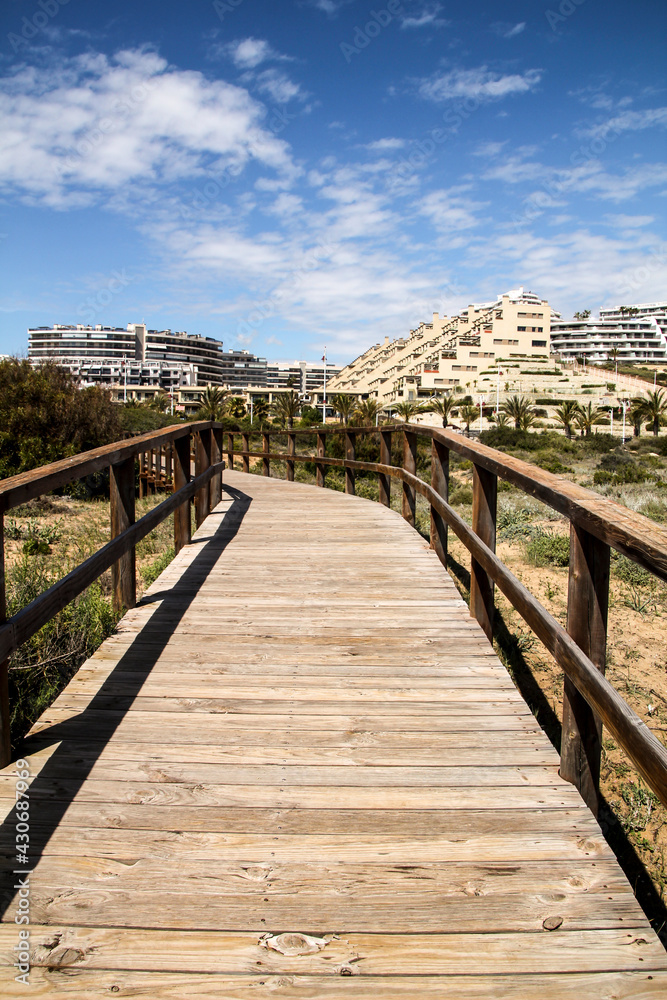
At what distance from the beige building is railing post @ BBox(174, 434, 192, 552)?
281 feet

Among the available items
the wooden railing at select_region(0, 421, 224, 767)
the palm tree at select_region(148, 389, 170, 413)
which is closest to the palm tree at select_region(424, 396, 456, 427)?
the palm tree at select_region(148, 389, 170, 413)

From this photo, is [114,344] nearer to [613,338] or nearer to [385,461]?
[613,338]

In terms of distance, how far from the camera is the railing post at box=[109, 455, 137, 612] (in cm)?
396

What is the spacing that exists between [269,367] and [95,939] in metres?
197

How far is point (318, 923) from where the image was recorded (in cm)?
168

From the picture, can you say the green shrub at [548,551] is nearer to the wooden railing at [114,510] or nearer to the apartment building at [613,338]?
the wooden railing at [114,510]

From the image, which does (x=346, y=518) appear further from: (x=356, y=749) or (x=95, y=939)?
(x=95, y=939)

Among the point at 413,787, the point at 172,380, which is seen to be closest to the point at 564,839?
the point at 413,787

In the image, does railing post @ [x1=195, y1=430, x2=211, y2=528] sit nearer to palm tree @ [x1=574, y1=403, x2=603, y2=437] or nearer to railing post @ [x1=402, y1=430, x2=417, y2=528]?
Result: railing post @ [x1=402, y1=430, x2=417, y2=528]

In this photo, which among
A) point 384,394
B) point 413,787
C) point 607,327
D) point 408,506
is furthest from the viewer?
point 607,327

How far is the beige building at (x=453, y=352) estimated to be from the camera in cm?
9644

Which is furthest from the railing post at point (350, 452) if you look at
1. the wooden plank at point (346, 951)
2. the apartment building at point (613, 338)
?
the apartment building at point (613, 338)

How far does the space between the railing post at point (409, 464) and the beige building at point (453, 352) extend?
8421 cm

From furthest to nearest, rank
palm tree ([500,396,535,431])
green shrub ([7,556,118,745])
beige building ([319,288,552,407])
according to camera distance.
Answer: beige building ([319,288,552,407]) → palm tree ([500,396,535,431]) → green shrub ([7,556,118,745])
